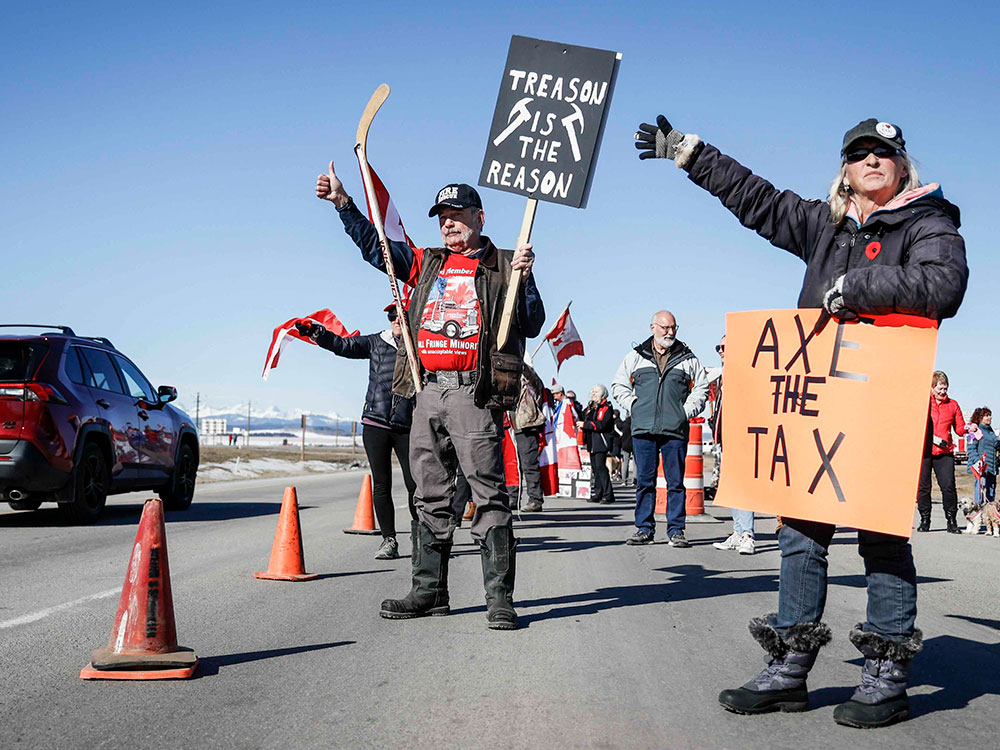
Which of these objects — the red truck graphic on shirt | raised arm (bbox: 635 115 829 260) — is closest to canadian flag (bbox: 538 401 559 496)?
the red truck graphic on shirt

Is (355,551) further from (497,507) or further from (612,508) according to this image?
(612,508)

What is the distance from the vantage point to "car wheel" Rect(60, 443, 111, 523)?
10.6 meters

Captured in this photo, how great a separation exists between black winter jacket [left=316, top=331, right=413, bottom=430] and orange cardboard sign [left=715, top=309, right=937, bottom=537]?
4.16 meters

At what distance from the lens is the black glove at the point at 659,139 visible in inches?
170

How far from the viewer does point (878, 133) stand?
377 cm

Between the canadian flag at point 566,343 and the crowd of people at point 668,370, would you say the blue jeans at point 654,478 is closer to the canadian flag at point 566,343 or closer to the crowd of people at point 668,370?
the crowd of people at point 668,370

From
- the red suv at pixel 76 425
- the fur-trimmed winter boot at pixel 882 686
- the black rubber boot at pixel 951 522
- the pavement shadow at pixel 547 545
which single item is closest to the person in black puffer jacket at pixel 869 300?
the fur-trimmed winter boot at pixel 882 686

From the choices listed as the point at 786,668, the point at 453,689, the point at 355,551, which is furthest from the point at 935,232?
the point at 355,551

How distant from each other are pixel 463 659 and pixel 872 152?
2630 millimetres

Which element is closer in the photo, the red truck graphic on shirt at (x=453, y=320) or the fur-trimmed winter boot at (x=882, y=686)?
the fur-trimmed winter boot at (x=882, y=686)

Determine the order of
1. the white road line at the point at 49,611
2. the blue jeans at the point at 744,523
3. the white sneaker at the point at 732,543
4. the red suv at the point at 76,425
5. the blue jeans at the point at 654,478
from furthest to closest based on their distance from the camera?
the red suv at the point at 76,425, the blue jeans at the point at 654,478, the white sneaker at the point at 732,543, the blue jeans at the point at 744,523, the white road line at the point at 49,611

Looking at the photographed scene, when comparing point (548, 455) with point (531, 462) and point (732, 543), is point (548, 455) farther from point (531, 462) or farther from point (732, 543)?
point (732, 543)

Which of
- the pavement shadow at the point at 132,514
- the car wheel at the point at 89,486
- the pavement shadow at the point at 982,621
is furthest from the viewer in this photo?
the pavement shadow at the point at 132,514

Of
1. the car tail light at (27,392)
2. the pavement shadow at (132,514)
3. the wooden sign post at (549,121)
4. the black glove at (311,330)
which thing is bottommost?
the pavement shadow at (132,514)
